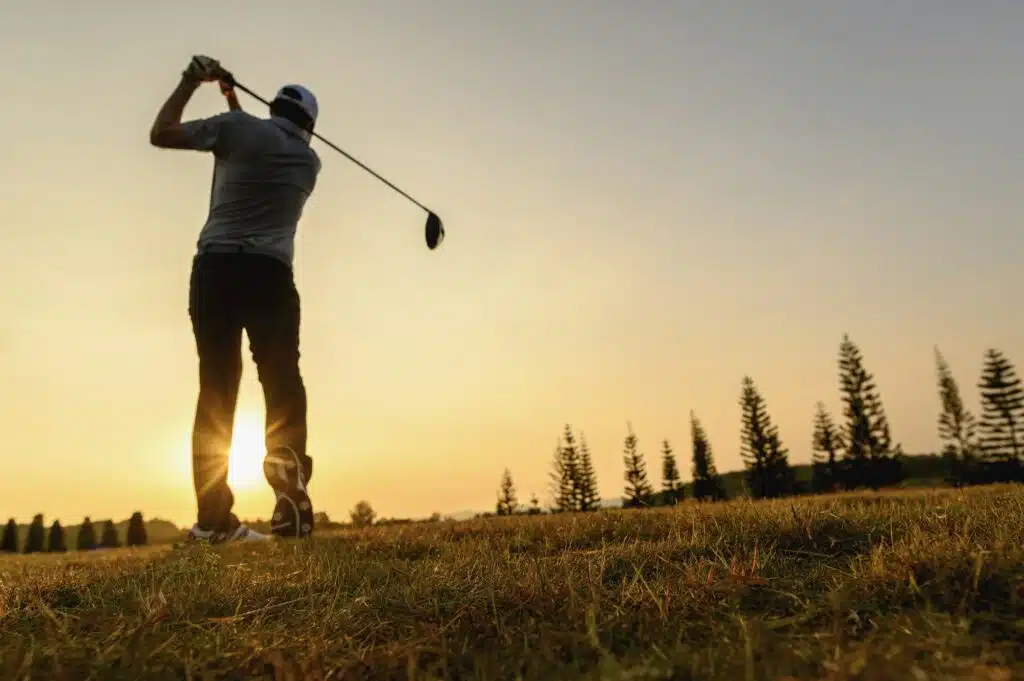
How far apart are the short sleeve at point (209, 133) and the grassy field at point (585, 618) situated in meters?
3.43

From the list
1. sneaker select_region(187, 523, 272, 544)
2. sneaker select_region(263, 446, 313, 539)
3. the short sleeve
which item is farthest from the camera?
the short sleeve

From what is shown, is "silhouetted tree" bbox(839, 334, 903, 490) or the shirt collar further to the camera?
"silhouetted tree" bbox(839, 334, 903, 490)

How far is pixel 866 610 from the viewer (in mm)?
1818

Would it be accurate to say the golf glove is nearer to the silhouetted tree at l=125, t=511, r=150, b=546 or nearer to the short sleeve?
the short sleeve

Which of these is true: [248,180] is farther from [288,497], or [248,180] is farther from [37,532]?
[37,532]

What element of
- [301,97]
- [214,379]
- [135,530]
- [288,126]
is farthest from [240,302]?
[135,530]

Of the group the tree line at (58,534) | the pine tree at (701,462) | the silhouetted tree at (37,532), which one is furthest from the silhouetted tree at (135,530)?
the pine tree at (701,462)

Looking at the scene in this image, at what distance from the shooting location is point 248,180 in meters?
5.50

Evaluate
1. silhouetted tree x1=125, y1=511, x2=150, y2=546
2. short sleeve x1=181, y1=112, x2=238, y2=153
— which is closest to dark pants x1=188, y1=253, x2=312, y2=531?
short sleeve x1=181, y1=112, x2=238, y2=153

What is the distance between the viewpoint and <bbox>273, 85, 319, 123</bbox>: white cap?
5992 mm

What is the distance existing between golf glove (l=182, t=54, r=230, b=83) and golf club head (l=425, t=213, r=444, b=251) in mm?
2317

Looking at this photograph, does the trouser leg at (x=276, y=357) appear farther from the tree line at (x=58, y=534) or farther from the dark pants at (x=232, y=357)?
the tree line at (x=58, y=534)

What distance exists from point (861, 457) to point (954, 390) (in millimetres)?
20618

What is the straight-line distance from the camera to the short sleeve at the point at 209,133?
5273mm
